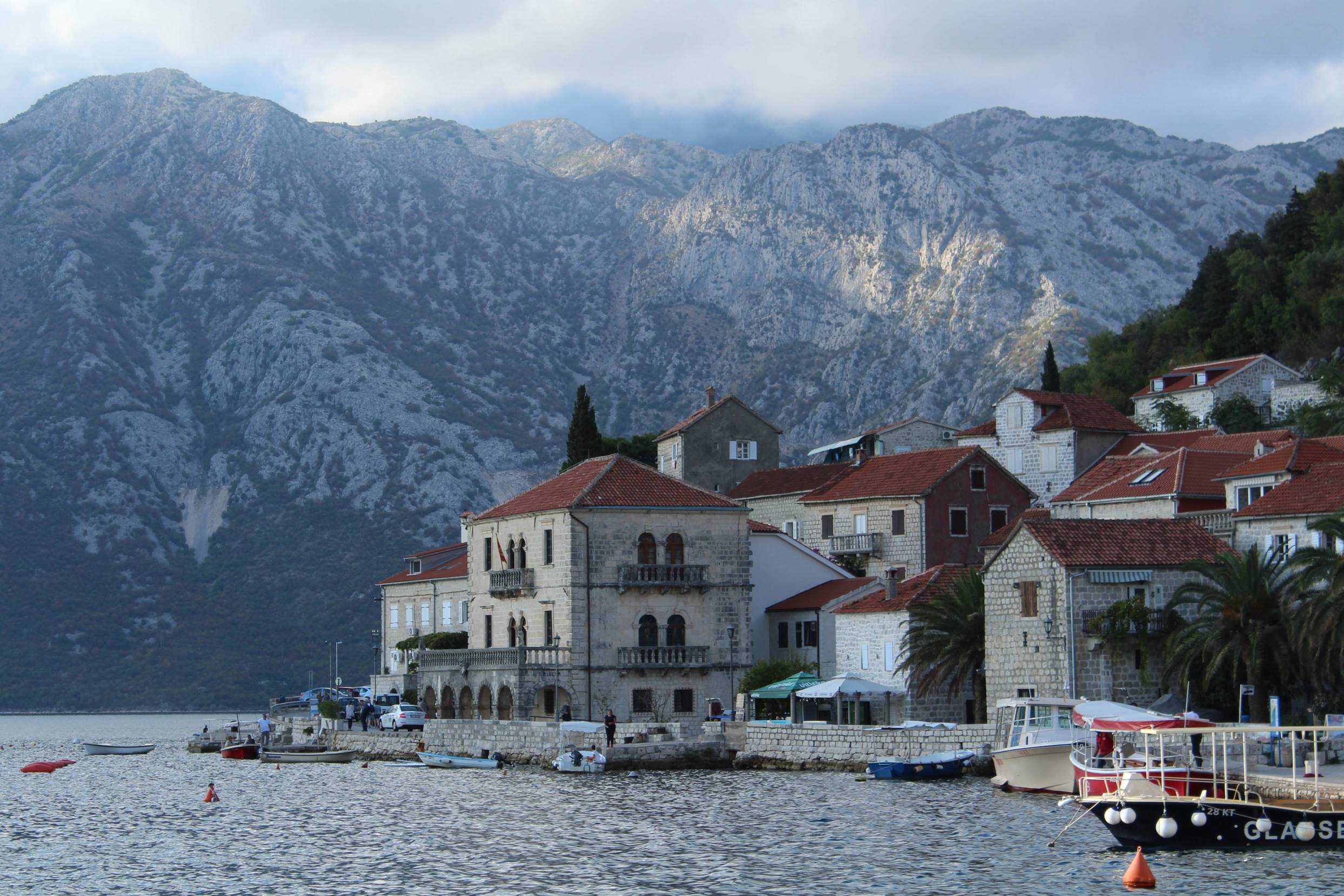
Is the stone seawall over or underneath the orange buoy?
over

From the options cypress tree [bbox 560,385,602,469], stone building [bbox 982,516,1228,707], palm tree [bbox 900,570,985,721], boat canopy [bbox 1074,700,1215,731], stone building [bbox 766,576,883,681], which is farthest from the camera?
cypress tree [bbox 560,385,602,469]

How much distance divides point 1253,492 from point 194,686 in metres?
117

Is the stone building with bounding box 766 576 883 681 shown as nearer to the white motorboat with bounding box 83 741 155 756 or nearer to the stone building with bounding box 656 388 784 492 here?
the stone building with bounding box 656 388 784 492

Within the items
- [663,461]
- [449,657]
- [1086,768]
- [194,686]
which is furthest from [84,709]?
[1086,768]

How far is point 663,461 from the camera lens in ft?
352

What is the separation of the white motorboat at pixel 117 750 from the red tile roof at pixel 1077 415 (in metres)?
51.3

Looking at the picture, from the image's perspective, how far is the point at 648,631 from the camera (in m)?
75.9

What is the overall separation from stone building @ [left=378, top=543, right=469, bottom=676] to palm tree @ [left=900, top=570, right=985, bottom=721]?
38.2 m

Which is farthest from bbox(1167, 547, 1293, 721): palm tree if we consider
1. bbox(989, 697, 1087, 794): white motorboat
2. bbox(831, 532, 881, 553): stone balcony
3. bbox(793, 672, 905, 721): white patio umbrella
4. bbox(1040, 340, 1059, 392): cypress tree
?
bbox(1040, 340, 1059, 392): cypress tree

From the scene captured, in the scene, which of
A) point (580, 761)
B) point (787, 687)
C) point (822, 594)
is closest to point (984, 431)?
point (822, 594)

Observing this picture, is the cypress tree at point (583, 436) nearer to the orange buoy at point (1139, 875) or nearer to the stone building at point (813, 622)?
the stone building at point (813, 622)

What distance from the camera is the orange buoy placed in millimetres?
35188

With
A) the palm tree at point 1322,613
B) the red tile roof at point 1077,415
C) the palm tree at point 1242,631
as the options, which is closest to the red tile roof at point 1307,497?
the palm tree at point 1242,631

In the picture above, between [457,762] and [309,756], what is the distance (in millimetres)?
13698
